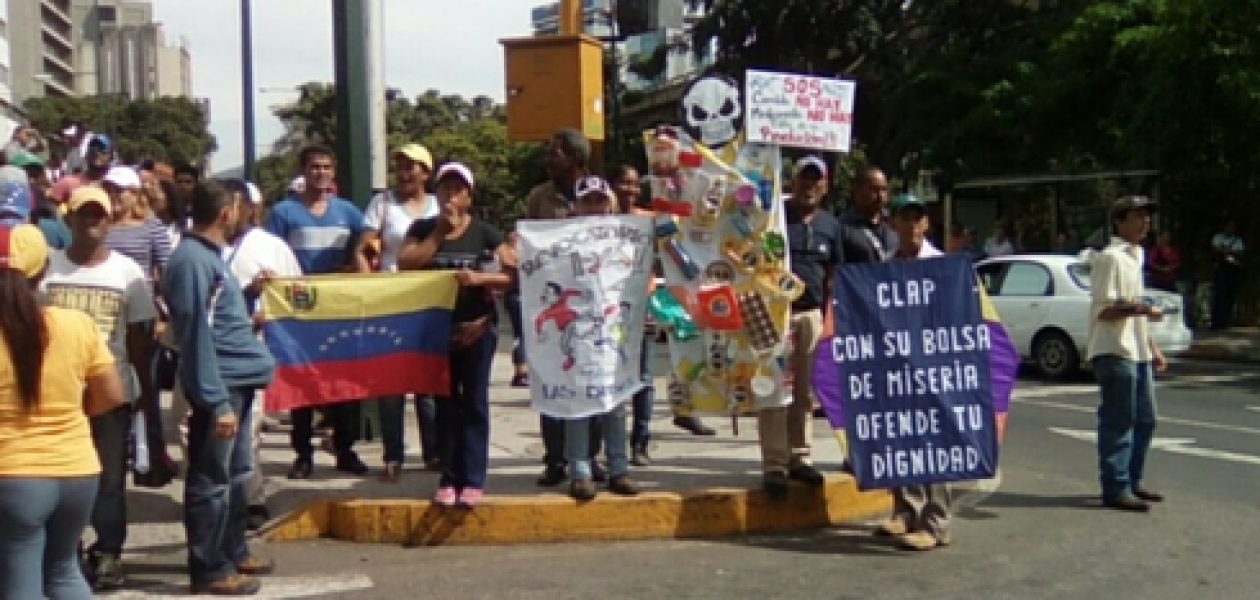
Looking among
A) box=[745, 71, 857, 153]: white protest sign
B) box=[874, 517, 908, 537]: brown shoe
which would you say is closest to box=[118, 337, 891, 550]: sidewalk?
box=[874, 517, 908, 537]: brown shoe

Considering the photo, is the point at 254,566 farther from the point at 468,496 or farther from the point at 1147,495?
the point at 1147,495

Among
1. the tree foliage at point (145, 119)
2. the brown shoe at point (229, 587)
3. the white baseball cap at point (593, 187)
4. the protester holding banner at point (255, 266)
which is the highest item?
the tree foliage at point (145, 119)

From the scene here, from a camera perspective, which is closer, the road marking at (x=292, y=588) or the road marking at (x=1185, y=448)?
the road marking at (x=292, y=588)

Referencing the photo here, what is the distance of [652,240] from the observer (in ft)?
25.3

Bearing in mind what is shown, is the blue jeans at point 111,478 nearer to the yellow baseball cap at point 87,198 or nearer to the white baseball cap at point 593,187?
the yellow baseball cap at point 87,198

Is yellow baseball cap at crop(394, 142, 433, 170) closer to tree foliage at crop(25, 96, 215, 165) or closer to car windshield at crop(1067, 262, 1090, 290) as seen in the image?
car windshield at crop(1067, 262, 1090, 290)

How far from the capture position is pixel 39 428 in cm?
449

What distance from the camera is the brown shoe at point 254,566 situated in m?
6.52

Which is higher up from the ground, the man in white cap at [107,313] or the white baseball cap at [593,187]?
the white baseball cap at [593,187]

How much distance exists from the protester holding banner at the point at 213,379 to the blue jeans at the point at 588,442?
1.83m

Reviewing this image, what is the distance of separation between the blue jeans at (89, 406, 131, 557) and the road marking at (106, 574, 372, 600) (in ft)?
0.82

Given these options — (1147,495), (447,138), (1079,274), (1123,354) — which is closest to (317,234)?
(1123,354)

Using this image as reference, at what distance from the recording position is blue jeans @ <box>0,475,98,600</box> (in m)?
4.42

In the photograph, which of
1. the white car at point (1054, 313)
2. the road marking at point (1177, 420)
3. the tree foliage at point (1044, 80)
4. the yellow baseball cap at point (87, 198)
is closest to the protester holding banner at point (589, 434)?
the yellow baseball cap at point (87, 198)
